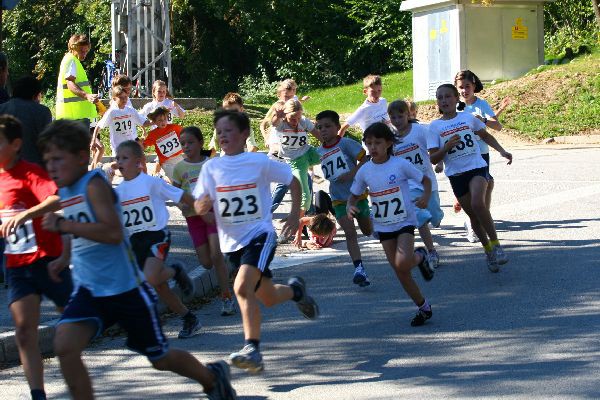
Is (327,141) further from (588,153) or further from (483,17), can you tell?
(483,17)

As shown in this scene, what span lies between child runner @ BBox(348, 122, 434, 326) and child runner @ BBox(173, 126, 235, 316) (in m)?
1.16

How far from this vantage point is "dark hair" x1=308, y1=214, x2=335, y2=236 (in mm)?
11039

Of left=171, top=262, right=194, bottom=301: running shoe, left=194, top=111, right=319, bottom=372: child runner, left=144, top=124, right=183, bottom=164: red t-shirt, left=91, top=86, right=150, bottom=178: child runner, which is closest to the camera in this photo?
left=194, top=111, right=319, bottom=372: child runner

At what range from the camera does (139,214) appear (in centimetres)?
762

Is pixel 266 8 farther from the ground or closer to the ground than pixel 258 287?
farther from the ground

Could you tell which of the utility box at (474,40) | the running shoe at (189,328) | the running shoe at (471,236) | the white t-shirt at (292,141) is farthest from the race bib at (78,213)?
the utility box at (474,40)

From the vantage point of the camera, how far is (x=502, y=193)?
47.0ft

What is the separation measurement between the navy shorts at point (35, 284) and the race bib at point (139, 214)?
170 centimetres

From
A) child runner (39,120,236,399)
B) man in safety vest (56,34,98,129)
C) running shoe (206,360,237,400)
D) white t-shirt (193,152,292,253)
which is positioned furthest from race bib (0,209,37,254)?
man in safety vest (56,34,98,129)

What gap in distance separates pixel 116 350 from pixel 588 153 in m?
14.0

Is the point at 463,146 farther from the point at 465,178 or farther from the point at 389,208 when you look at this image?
the point at 389,208

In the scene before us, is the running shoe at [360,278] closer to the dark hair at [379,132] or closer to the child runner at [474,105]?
the dark hair at [379,132]

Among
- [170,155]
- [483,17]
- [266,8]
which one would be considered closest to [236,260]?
[170,155]

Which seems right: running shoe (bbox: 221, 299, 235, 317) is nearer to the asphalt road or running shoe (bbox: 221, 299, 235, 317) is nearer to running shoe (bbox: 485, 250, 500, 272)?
the asphalt road
